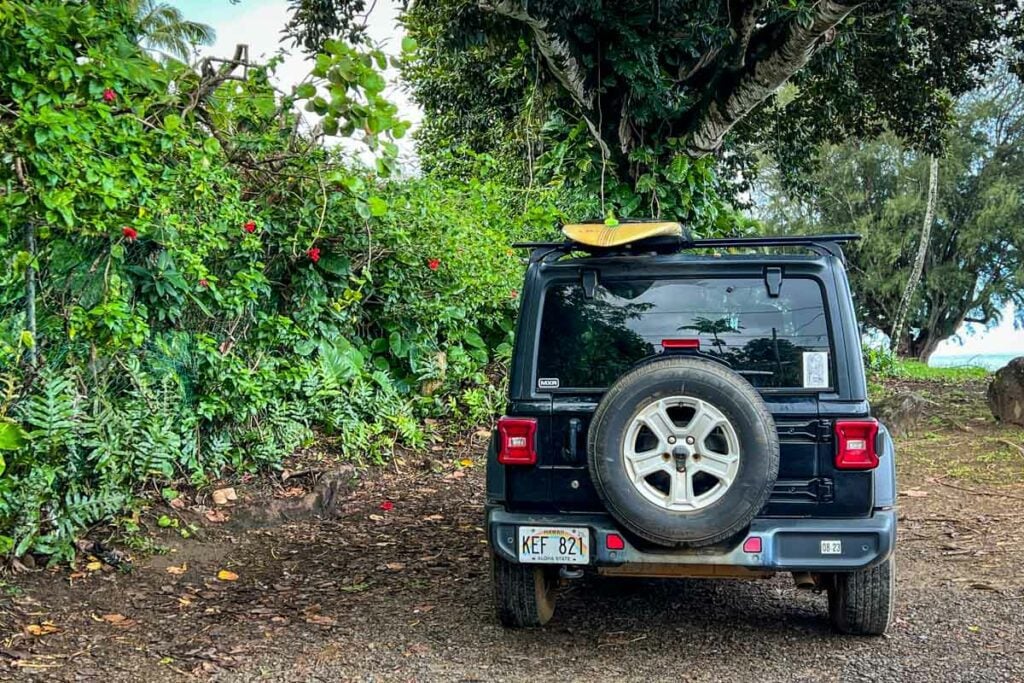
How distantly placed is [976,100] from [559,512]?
1122 inches

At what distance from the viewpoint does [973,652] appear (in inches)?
172

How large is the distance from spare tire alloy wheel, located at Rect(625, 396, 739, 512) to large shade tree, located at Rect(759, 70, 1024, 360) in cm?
2508

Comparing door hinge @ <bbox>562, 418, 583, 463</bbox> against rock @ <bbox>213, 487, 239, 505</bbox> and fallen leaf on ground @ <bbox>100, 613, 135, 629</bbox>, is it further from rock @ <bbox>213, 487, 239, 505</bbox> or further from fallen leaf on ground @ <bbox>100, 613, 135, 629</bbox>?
rock @ <bbox>213, 487, 239, 505</bbox>

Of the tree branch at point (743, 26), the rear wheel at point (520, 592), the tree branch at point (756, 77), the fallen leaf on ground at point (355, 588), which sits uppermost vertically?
the tree branch at point (743, 26)

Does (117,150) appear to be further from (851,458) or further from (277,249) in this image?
(851,458)

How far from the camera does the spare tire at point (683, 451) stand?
391 centimetres

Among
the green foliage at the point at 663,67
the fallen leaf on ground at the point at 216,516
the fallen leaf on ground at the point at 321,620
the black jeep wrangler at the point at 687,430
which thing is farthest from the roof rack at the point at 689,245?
the green foliage at the point at 663,67

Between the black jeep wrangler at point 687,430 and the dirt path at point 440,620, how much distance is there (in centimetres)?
33

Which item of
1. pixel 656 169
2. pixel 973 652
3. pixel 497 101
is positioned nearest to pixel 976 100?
pixel 497 101

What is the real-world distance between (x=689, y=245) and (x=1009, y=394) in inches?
322

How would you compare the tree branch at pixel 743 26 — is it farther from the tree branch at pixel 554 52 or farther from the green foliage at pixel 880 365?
the green foliage at pixel 880 365

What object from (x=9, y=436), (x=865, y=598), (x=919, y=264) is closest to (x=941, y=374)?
(x=919, y=264)

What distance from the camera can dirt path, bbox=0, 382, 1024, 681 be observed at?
13.8 ft

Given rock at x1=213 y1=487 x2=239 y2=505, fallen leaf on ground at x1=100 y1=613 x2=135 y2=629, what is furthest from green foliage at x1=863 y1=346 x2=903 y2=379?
fallen leaf on ground at x1=100 y1=613 x2=135 y2=629
